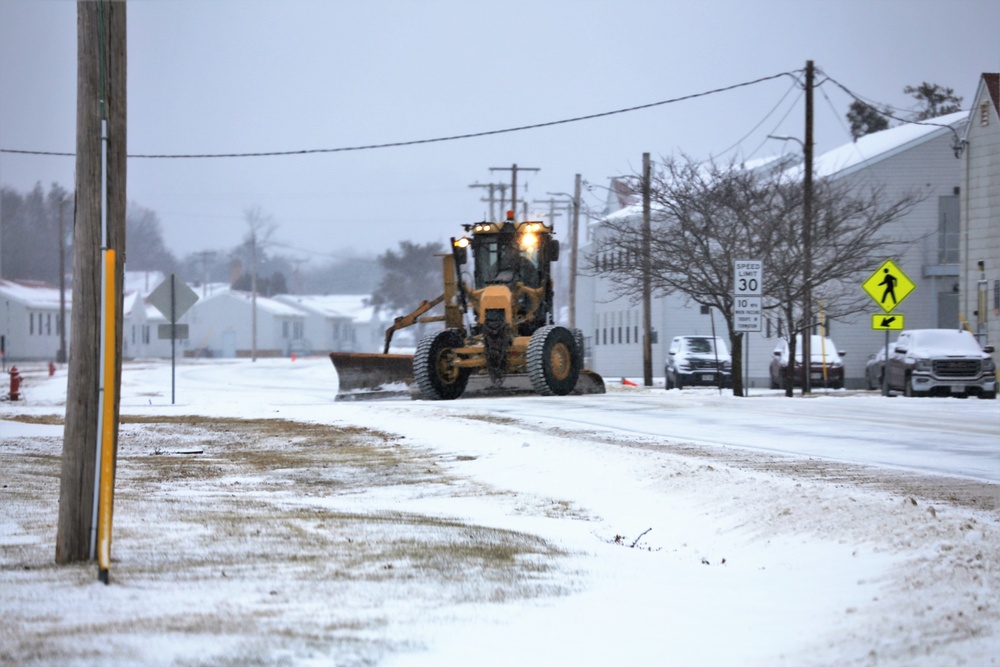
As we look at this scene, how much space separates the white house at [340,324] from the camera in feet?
438

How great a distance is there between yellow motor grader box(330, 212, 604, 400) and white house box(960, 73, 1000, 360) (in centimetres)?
1865

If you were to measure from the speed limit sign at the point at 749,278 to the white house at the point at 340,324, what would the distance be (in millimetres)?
101657

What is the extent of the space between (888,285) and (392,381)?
1166 centimetres

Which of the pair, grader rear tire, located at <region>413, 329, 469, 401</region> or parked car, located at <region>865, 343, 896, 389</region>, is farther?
parked car, located at <region>865, 343, 896, 389</region>

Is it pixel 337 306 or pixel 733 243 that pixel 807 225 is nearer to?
pixel 733 243

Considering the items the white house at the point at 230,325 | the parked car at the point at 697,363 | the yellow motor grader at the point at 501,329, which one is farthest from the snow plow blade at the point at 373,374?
the white house at the point at 230,325

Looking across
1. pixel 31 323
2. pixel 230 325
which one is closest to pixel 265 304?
pixel 230 325

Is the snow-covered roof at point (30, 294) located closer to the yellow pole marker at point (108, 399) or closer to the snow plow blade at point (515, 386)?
the snow plow blade at point (515, 386)

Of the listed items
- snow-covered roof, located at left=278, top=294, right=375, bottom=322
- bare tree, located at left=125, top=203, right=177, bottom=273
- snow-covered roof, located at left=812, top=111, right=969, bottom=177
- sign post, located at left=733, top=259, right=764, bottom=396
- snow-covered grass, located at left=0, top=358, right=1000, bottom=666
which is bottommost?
snow-covered grass, located at left=0, top=358, right=1000, bottom=666

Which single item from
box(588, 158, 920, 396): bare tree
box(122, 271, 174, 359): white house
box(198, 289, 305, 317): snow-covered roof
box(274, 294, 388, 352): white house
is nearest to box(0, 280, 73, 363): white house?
box(122, 271, 174, 359): white house

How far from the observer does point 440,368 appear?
28578 millimetres

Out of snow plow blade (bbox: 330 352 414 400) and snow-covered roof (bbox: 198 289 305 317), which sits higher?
snow-covered roof (bbox: 198 289 305 317)

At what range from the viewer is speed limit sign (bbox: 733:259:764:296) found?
3012cm

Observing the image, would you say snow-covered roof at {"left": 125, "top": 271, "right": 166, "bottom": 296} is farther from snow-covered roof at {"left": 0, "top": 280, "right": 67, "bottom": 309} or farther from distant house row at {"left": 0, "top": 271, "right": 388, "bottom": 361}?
snow-covered roof at {"left": 0, "top": 280, "right": 67, "bottom": 309}
